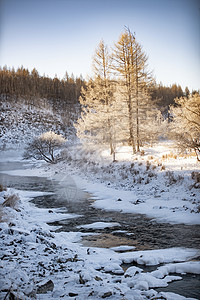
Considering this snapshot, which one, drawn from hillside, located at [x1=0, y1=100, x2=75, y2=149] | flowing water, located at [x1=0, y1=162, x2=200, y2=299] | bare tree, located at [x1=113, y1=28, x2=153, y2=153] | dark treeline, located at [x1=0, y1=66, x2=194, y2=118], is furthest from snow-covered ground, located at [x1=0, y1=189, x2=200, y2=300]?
dark treeline, located at [x1=0, y1=66, x2=194, y2=118]

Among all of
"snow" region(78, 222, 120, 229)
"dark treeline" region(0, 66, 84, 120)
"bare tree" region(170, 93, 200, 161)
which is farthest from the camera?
"dark treeline" region(0, 66, 84, 120)

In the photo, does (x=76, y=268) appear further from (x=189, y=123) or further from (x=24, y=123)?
(x=24, y=123)

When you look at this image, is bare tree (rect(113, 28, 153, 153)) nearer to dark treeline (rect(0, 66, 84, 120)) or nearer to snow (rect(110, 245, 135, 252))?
snow (rect(110, 245, 135, 252))

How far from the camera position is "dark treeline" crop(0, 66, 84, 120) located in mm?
69562

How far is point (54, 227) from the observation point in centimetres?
643

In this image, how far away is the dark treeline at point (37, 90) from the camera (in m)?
69.6

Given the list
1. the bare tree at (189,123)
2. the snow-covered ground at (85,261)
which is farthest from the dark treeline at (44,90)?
the snow-covered ground at (85,261)

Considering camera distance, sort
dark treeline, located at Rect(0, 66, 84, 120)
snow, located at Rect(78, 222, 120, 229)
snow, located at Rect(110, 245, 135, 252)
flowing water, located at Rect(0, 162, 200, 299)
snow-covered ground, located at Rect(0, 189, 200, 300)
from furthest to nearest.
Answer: dark treeline, located at Rect(0, 66, 84, 120)
snow, located at Rect(78, 222, 120, 229)
snow, located at Rect(110, 245, 135, 252)
flowing water, located at Rect(0, 162, 200, 299)
snow-covered ground, located at Rect(0, 189, 200, 300)

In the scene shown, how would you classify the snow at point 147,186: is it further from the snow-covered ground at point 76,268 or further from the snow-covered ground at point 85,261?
the snow-covered ground at point 76,268

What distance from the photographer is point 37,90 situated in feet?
258

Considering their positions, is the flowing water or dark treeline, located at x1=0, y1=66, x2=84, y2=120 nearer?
the flowing water

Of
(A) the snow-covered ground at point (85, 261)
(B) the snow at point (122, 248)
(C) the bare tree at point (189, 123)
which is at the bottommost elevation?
(B) the snow at point (122, 248)

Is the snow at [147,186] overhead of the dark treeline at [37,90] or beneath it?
beneath

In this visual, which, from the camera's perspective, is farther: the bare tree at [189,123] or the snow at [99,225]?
the bare tree at [189,123]
